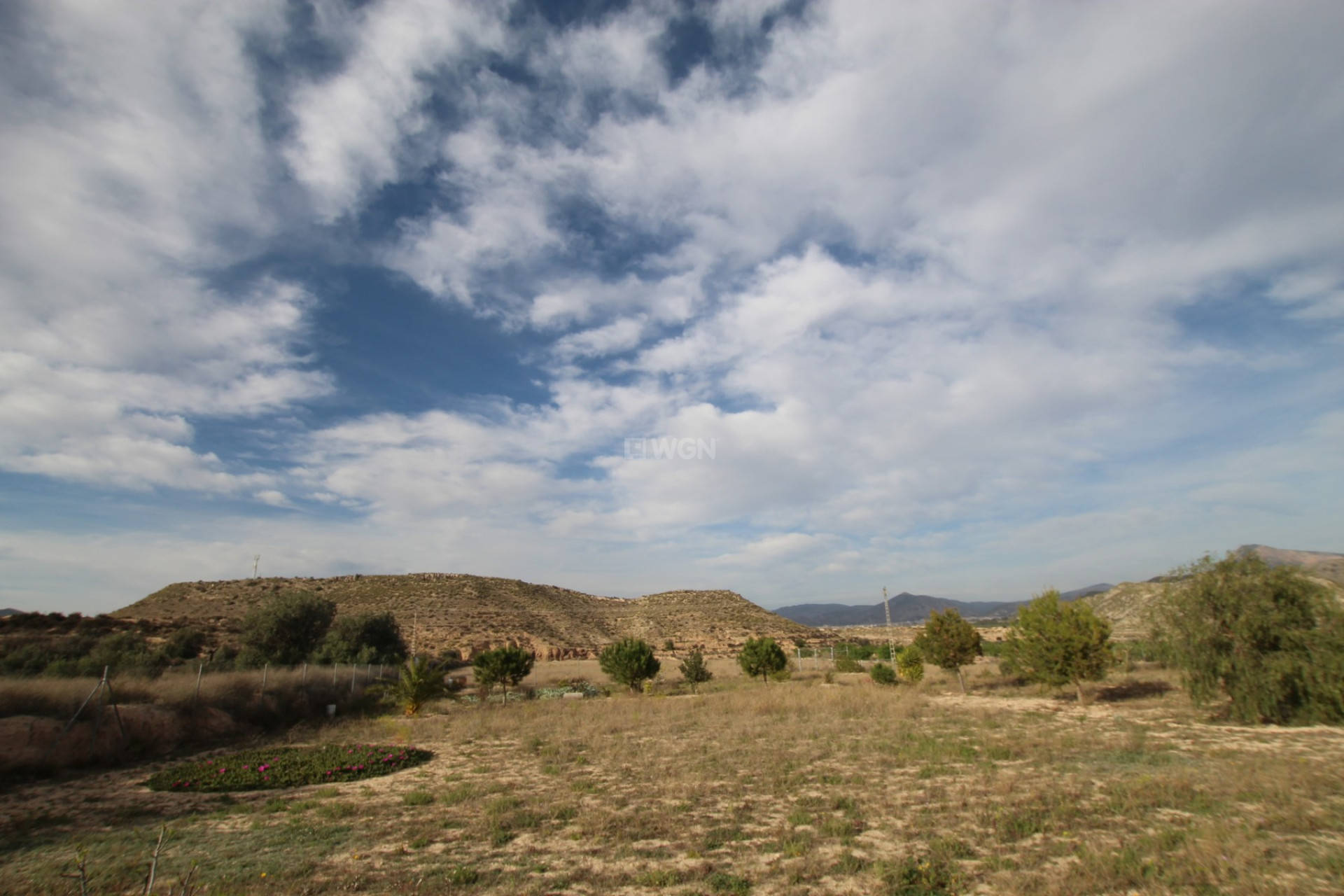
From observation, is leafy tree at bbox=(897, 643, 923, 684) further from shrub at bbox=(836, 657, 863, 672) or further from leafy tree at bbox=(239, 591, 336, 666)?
leafy tree at bbox=(239, 591, 336, 666)

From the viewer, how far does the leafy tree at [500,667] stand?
2873cm

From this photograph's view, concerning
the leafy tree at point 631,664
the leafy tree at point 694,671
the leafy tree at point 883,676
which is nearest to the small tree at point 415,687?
the leafy tree at point 631,664

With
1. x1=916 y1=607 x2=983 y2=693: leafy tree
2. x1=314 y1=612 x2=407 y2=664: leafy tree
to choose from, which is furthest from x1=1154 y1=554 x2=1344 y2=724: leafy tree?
x1=314 y1=612 x2=407 y2=664: leafy tree

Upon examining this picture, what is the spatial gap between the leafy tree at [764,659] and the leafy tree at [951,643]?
305 inches

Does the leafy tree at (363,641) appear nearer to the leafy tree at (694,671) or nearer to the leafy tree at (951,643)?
the leafy tree at (694,671)

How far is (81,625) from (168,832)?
44642mm

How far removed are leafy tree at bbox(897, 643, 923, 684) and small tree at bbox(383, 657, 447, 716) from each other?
853 inches

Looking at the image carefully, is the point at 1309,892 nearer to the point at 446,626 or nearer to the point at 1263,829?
the point at 1263,829

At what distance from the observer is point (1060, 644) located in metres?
20.9

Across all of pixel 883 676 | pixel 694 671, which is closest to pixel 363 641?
pixel 694 671

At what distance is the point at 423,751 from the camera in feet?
54.4

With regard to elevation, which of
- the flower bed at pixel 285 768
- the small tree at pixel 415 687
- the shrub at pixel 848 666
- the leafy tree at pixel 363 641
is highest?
the leafy tree at pixel 363 641

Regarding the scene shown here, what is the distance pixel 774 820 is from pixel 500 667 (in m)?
22.0

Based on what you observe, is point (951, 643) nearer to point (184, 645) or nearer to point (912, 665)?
point (912, 665)
